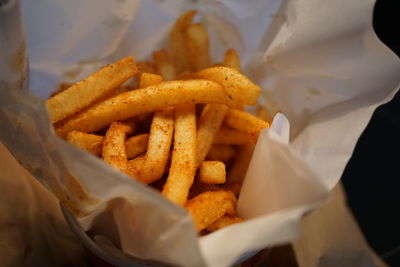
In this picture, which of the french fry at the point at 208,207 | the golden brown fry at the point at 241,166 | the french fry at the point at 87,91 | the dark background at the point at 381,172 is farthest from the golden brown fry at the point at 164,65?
the dark background at the point at 381,172

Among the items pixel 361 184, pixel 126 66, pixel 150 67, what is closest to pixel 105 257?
pixel 126 66

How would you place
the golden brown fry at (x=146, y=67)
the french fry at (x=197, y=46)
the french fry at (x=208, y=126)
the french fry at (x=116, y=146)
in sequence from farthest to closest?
1. the golden brown fry at (x=146, y=67)
2. the french fry at (x=197, y=46)
3. the french fry at (x=208, y=126)
4. the french fry at (x=116, y=146)

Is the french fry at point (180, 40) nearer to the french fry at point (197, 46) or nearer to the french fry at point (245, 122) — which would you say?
the french fry at point (197, 46)

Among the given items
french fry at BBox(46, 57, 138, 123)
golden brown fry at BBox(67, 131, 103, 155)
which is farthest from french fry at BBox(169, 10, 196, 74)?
golden brown fry at BBox(67, 131, 103, 155)

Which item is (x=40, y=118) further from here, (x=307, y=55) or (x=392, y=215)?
(x=392, y=215)

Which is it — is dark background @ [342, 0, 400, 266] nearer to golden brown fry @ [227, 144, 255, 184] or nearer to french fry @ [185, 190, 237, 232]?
golden brown fry @ [227, 144, 255, 184]

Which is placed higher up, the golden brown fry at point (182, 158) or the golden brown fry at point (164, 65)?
the golden brown fry at point (164, 65)
